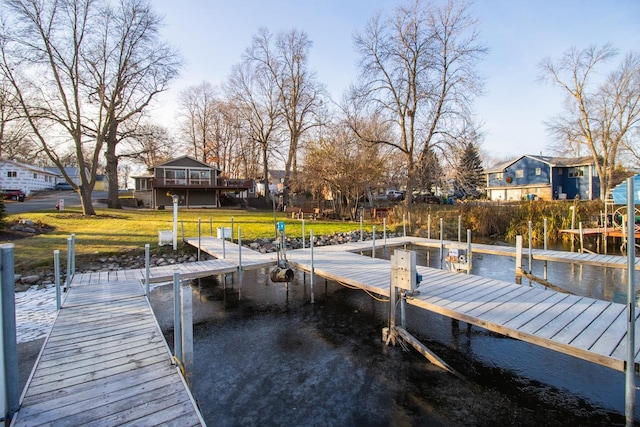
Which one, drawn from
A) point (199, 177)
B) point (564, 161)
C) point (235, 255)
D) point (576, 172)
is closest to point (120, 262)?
point (235, 255)

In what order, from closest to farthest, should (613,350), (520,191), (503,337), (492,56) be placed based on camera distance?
(613,350) → (503,337) → (492,56) → (520,191)

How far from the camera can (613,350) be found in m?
3.95

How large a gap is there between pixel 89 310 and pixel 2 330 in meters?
3.11

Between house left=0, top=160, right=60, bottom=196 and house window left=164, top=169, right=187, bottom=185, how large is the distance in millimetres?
19379

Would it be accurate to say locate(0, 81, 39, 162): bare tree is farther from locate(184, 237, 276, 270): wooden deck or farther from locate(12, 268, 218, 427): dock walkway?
locate(12, 268, 218, 427): dock walkway

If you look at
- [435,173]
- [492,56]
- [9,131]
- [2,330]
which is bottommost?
[2,330]

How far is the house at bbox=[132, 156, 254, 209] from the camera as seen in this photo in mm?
32750

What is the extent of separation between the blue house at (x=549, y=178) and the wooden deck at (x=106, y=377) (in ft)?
127

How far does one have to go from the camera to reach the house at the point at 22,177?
4134 centimetres

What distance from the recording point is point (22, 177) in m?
44.2

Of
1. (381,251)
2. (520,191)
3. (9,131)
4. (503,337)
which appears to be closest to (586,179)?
(520,191)

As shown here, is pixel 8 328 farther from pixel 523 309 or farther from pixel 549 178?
pixel 549 178

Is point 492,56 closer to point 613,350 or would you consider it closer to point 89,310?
point 613,350

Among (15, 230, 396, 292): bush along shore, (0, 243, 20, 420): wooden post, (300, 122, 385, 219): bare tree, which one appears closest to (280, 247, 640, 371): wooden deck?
(0, 243, 20, 420): wooden post
